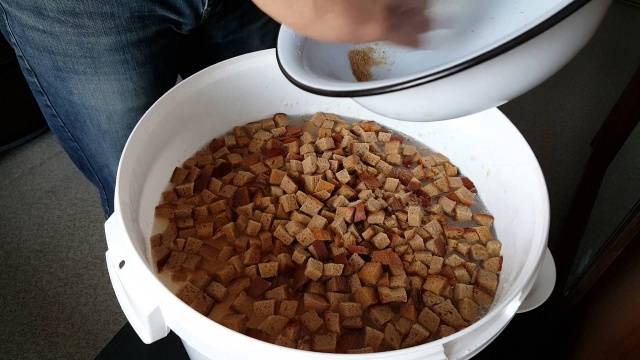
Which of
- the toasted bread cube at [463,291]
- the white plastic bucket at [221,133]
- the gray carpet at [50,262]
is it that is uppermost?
the white plastic bucket at [221,133]

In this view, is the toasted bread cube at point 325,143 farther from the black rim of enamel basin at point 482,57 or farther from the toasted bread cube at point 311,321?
the black rim of enamel basin at point 482,57

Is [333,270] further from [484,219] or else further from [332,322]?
[484,219]

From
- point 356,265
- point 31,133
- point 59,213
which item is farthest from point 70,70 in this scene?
point 31,133

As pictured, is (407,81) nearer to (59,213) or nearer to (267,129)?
(267,129)

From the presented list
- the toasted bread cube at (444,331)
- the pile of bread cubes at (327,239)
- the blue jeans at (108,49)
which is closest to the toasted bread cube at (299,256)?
the pile of bread cubes at (327,239)

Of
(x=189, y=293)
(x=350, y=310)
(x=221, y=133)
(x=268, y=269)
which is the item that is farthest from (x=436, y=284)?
(x=221, y=133)

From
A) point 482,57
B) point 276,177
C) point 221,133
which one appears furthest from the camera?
point 221,133

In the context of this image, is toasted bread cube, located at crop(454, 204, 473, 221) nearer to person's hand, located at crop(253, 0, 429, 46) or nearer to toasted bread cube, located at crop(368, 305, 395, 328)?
toasted bread cube, located at crop(368, 305, 395, 328)
